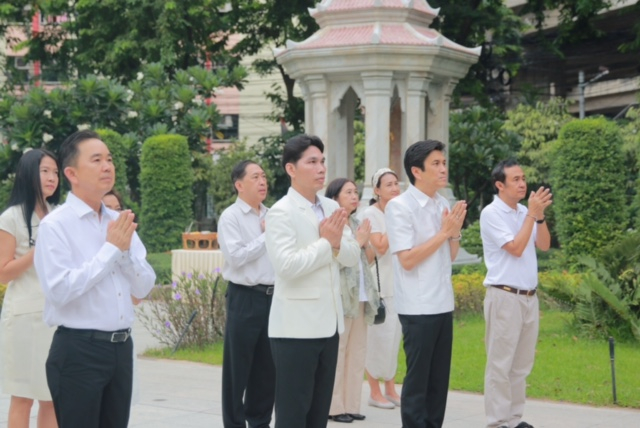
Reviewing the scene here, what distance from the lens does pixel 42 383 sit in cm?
591

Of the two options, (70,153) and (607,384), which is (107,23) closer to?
(607,384)

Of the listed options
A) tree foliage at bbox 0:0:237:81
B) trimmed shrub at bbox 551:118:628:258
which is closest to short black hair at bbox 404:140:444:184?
trimmed shrub at bbox 551:118:628:258

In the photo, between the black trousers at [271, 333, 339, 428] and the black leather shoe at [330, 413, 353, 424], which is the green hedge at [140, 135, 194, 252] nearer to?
the black leather shoe at [330, 413, 353, 424]

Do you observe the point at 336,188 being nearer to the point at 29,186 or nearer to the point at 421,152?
the point at 421,152

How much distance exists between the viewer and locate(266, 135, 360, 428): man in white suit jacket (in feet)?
17.6

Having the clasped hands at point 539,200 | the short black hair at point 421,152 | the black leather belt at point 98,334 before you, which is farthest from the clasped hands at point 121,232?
the clasped hands at point 539,200

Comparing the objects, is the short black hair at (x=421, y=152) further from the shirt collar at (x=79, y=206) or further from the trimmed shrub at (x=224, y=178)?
the trimmed shrub at (x=224, y=178)

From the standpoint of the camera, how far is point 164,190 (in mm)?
23625

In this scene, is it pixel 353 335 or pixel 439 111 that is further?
pixel 439 111

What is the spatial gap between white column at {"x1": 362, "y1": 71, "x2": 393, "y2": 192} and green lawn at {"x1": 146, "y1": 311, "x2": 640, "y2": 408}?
4493 millimetres

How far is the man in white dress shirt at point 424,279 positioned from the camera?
250 inches

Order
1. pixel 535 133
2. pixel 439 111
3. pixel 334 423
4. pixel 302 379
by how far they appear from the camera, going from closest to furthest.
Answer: pixel 302 379, pixel 334 423, pixel 439 111, pixel 535 133

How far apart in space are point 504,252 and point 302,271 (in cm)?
244

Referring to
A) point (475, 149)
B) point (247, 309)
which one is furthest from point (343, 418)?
point (475, 149)
